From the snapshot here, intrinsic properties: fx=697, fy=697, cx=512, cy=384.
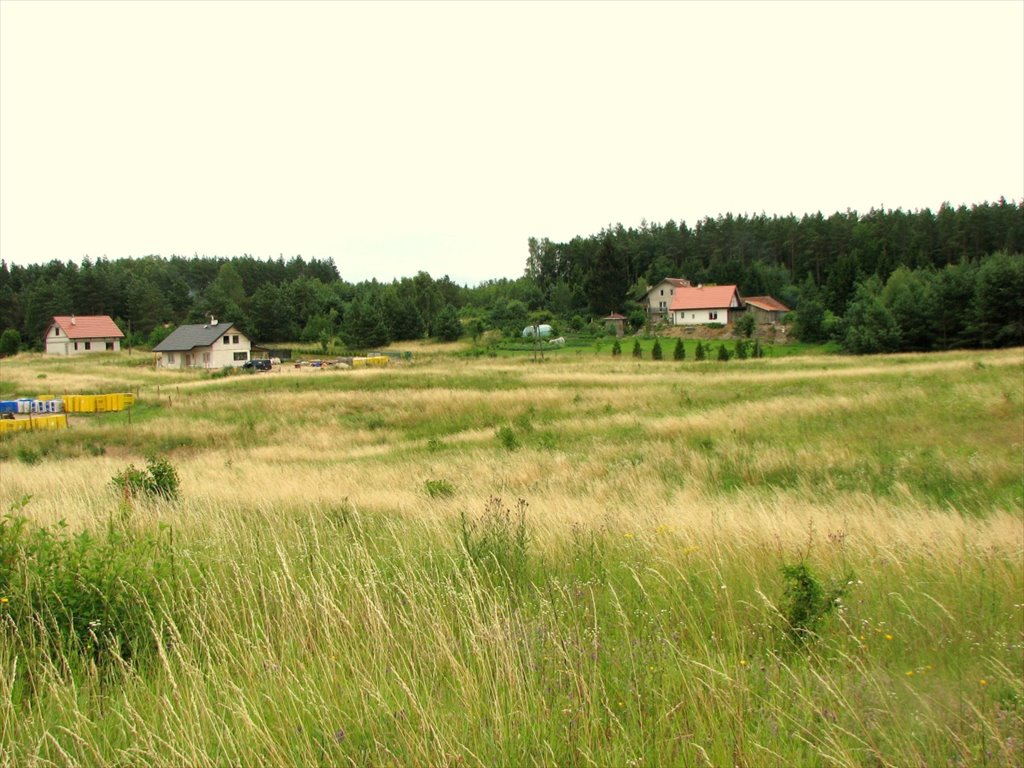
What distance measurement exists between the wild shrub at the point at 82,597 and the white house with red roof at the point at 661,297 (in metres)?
89.1

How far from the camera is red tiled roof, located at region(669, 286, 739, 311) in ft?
271

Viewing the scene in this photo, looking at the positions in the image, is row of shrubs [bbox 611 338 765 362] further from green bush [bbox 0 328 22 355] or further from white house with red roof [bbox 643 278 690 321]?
green bush [bbox 0 328 22 355]

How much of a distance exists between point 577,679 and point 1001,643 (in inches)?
92.8

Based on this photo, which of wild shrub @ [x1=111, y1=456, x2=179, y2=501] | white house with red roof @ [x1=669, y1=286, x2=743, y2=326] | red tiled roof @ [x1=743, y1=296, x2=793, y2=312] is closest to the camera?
wild shrub @ [x1=111, y1=456, x2=179, y2=501]

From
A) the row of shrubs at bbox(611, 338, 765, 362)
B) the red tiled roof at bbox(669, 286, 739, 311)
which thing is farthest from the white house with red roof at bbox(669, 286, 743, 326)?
the row of shrubs at bbox(611, 338, 765, 362)

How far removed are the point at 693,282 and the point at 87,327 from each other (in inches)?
3385

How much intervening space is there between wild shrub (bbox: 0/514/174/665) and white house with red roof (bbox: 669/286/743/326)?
8154 cm

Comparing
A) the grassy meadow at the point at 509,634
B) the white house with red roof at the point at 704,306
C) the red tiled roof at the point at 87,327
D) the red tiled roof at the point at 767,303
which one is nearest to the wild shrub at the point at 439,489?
the grassy meadow at the point at 509,634

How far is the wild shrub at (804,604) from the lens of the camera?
4.02m

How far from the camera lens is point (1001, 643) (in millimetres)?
3723

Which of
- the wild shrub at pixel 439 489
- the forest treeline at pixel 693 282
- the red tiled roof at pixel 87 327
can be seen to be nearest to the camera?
the wild shrub at pixel 439 489

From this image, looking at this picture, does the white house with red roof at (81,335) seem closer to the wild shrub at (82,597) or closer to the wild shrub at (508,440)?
the wild shrub at (508,440)

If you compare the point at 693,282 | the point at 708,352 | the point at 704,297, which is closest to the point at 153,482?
the point at 708,352

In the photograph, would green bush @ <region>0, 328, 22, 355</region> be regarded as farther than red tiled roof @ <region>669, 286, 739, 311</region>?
Yes
